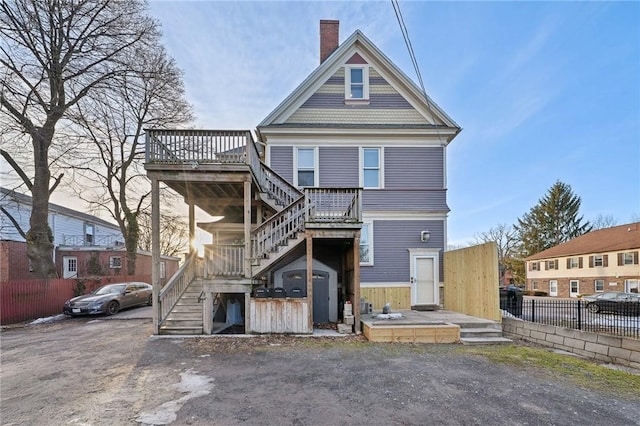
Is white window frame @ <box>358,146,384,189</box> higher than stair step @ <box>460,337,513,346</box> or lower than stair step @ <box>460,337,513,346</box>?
higher

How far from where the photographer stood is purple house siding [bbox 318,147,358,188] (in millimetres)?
11883

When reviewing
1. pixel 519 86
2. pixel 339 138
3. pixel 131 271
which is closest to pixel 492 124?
pixel 519 86

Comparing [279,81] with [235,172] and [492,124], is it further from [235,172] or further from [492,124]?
[492,124]

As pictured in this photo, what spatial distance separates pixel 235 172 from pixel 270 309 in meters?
3.79

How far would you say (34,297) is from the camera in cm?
1182

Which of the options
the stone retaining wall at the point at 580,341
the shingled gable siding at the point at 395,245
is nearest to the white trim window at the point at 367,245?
the shingled gable siding at the point at 395,245

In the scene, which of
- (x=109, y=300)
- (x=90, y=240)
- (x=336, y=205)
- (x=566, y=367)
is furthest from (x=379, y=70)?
(x=90, y=240)

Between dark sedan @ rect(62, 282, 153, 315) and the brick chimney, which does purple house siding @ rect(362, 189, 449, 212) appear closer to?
the brick chimney

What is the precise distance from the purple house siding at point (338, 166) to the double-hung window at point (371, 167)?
32cm

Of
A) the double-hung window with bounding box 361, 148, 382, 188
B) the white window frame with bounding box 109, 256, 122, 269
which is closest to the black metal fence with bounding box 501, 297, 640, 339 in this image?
the double-hung window with bounding box 361, 148, 382, 188

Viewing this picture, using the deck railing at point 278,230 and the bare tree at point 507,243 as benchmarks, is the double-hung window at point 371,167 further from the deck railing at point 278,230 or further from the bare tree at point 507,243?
the bare tree at point 507,243

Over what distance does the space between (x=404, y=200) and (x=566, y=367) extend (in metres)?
6.88

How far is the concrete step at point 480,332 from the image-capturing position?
8.15 m

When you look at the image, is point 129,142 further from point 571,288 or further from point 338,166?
point 571,288
